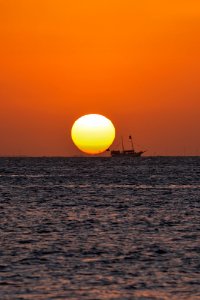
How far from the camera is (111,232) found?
49.9m

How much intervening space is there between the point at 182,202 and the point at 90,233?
1394 inches

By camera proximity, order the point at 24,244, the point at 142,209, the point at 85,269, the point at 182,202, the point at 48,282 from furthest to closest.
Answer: the point at 182,202
the point at 142,209
the point at 24,244
the point at 85,269
the point at 48,282

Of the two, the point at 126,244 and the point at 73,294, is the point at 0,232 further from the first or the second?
the point at 73,294

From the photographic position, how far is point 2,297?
28.3m

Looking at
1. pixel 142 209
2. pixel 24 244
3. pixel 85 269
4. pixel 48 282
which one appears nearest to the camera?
pixel 48 282

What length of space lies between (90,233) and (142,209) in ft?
77.2

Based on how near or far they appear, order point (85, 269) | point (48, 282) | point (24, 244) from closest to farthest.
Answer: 1. point (48, 282)
2. point (85, 269)
3. point (24, 244)

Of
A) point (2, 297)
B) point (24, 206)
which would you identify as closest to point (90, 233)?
point (2, 297)

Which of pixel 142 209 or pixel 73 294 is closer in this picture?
pixel 73 294

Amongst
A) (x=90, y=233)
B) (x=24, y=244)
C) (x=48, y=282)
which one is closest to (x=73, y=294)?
(x=48, y=282)

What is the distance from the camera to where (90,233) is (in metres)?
49.2

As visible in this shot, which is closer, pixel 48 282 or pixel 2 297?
pixel 2 297

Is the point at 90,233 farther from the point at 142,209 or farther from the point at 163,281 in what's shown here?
the point at 142,209

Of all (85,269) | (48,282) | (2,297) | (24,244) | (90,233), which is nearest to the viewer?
(2,297)
